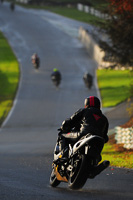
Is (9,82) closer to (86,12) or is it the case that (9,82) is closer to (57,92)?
(57,92)

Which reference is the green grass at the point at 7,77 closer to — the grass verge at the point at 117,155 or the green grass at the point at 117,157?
the grass verge at the point at 117,155

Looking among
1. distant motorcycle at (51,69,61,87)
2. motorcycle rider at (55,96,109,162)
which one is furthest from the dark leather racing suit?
distant motorcycle at (51,69,61,87)

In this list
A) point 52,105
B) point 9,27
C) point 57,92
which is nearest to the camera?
point 52,105

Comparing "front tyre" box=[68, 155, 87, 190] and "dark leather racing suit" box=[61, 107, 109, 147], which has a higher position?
"dark leather racing suit" box=[61, 107, 109, 147]

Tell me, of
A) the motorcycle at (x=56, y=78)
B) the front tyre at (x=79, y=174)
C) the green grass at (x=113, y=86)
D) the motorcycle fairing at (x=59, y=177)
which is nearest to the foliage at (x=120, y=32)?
the green grass at (x=113, y=86)

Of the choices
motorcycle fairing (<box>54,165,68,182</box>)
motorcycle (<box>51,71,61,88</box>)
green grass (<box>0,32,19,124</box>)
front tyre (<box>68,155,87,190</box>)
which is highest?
front tyre (<box>68,155,87,190</box>)

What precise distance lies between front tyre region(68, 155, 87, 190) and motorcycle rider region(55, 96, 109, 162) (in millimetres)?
539

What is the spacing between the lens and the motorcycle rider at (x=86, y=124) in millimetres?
9805

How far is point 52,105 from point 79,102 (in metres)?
2.00

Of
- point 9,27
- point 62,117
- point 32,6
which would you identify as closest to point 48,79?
point 62,117

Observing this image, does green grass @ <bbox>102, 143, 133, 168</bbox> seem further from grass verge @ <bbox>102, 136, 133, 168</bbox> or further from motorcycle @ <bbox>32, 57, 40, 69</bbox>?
motorcycle @ <bbox>32, 57, 40, 69</bbox>

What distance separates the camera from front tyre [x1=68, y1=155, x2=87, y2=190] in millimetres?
9352

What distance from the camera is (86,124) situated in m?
9.84

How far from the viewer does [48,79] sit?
4844cm
